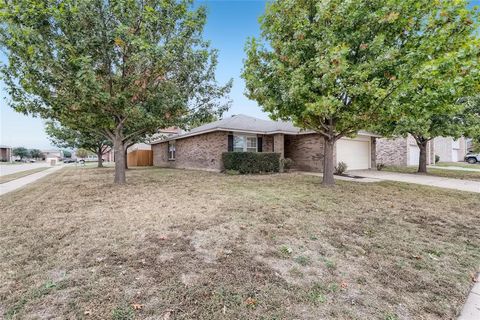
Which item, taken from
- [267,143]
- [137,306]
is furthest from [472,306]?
[267,143]

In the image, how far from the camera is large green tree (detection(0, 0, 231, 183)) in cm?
731

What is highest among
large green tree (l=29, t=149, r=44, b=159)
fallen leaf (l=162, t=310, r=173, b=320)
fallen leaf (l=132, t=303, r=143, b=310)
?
large green tree (l=29, t=149, r=44, b=159)

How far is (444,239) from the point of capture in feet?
13.8

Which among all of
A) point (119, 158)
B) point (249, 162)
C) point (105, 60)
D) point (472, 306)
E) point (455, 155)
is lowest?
point (472, 306)

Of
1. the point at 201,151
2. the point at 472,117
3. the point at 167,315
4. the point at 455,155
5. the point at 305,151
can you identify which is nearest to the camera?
the point at 167,315

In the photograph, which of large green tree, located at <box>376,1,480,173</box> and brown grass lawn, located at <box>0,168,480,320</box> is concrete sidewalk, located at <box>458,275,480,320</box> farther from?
large green tree, located at <box>376,1,480,173</box>

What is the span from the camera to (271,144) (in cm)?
1633

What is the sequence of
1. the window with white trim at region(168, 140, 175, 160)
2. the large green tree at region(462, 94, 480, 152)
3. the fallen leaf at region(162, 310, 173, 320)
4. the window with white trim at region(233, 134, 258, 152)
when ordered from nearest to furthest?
1. the fallen leaf at region(162, 310, 173, 320)
2. the large green tree at region(462, 94, 480, 152)
3. the window with white trim at region(233, 134, 258, 152)
4. the window with white trim at region(168, 140, 175, 160)

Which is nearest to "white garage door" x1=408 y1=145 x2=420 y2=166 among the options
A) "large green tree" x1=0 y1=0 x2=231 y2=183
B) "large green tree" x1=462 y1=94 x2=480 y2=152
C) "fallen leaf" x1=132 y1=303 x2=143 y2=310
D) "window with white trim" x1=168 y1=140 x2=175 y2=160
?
"large green tree" x1=462 y1=94 x2=480 y2=152

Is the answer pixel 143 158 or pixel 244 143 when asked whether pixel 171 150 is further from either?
pixel 244 143

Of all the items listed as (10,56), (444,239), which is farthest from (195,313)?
(10,56)

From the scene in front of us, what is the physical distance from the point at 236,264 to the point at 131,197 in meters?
5.48

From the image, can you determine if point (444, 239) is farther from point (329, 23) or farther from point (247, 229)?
point (329, 23)

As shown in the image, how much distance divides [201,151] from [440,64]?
45.7 feet
